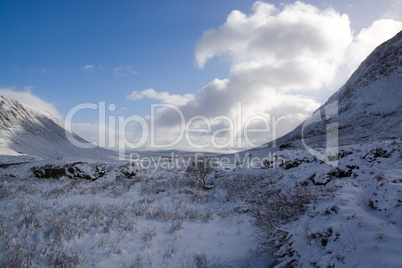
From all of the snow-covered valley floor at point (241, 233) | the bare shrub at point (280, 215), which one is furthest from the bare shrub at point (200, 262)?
the bare shrub at point (280, 215)

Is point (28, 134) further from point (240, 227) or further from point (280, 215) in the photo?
point (280, 215)

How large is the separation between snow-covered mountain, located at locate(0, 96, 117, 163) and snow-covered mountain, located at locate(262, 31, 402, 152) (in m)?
59.2

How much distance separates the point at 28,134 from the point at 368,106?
3344 inches

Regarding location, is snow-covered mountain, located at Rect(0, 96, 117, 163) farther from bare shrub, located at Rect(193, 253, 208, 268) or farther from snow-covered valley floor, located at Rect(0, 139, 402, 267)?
bare shrub, located at Rect(193, 253, 208, 268)

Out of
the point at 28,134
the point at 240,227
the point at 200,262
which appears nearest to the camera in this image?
the point at 200,262

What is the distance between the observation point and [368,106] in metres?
42.7

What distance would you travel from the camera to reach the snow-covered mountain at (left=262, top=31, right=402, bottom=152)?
3519 centimetres

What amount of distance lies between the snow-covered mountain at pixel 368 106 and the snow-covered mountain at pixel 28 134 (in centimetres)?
5920

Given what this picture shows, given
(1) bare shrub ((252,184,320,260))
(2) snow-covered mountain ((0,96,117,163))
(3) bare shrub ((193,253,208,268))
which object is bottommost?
(3) bare shrub ((193,253,208,268))

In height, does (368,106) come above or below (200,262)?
above

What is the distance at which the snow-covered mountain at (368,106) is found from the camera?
3519cm

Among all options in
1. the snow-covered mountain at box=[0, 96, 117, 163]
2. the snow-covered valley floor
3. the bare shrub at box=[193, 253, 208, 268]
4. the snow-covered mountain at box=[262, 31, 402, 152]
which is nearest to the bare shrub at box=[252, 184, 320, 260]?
the snow-covered valley floor

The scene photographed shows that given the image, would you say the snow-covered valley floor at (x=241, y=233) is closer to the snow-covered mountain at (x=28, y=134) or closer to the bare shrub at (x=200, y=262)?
the bare shrub at (x=200, y=262)

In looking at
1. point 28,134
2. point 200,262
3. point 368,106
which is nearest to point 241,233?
point 200,262
